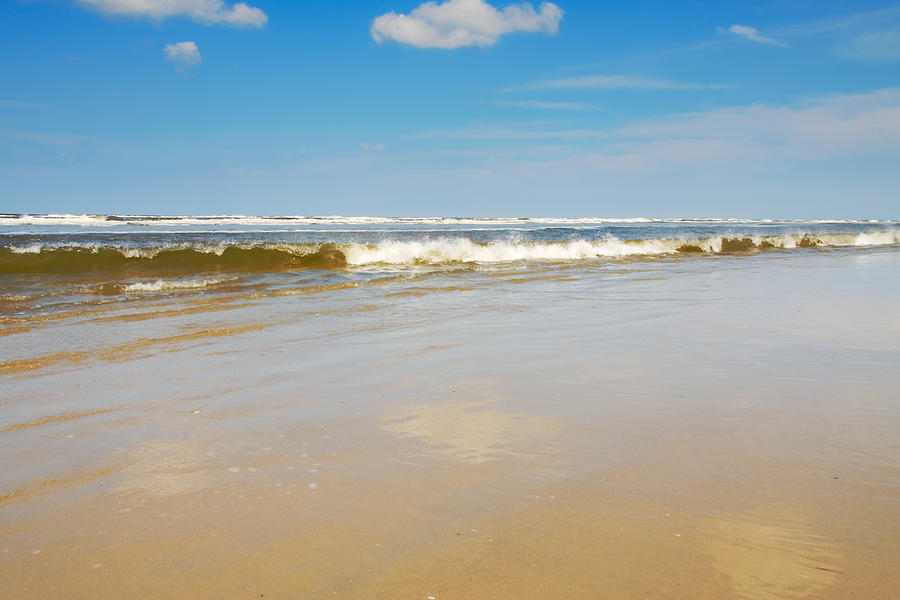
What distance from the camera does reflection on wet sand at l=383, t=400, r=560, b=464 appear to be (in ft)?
10.7

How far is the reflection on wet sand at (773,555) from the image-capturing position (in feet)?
Result: 6.57

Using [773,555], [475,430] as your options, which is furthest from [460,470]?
[773,555]

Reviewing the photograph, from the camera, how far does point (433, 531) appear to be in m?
2.41

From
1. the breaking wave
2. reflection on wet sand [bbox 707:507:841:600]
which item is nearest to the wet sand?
reflection on wet sand [bbox 707:507:841:600]

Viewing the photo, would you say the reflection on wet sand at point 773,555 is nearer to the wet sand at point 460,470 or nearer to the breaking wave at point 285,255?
the wet sand at point 460,470

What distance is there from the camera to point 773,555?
2.18 m

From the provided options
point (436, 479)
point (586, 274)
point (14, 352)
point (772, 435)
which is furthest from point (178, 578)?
point (586, 274)

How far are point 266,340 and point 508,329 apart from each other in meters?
2.58

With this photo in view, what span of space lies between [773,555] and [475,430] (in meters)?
1.70

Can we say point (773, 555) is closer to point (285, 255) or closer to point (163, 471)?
point (163, 471)

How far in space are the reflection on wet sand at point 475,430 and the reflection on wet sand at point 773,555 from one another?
3.47 feet

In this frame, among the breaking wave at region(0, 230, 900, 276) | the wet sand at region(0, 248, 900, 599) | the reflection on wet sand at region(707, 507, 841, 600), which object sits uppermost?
the breaking wave at region(0, 230, 900, 276)

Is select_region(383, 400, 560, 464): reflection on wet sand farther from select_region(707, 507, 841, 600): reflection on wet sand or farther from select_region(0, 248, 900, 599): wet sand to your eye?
select_region(707, 507, 841, 600): reflection on wet sand

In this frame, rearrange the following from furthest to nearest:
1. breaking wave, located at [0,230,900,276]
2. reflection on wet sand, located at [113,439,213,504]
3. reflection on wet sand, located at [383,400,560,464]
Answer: breaking wave, located at [0,230,900,276] → reflection on wet sand, located at [383,400,560,464] → reflection on wet sand, located at [113,439,213,504]
